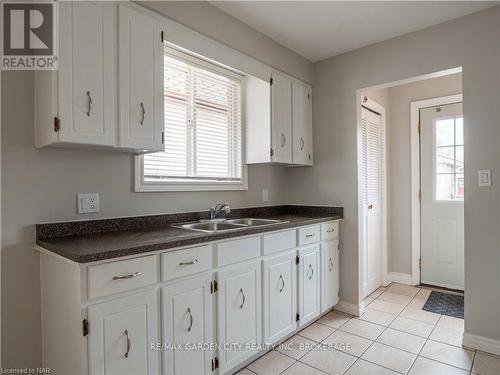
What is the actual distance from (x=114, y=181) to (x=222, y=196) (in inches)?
37.6

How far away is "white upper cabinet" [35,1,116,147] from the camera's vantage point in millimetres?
1433

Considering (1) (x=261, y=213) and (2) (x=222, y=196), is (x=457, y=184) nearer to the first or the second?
(1) (x=261, y=213)

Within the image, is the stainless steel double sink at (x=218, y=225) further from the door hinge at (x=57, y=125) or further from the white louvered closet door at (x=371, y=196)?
the white louvered closet door at (x=371, y=196)

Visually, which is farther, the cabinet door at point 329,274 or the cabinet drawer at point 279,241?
the cabinet door at point 329,274

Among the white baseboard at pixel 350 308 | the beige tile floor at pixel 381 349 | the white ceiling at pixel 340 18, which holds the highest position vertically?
the white ceiling at pixel 340 18

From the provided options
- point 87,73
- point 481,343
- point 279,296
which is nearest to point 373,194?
point 481,343

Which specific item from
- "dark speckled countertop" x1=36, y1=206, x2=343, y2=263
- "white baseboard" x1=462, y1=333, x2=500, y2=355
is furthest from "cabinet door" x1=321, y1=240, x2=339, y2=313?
"white baseboard" x1=462, y1=333, x2=500, y2=355

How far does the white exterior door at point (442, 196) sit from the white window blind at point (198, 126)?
7.80ft

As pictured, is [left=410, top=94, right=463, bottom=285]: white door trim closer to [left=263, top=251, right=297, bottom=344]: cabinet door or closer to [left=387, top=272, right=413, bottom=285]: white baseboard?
[left=387, top=272, right=413, bottom=285]: white baseboard

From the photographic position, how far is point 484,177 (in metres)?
2.23

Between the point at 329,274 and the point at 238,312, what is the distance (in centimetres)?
125

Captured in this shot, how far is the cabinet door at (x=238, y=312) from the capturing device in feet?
5.91

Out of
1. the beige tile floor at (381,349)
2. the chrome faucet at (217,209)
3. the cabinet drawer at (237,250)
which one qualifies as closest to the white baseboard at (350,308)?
the beige tile floor at (381,349)

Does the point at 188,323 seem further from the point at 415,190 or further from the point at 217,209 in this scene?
the point at 415,190
